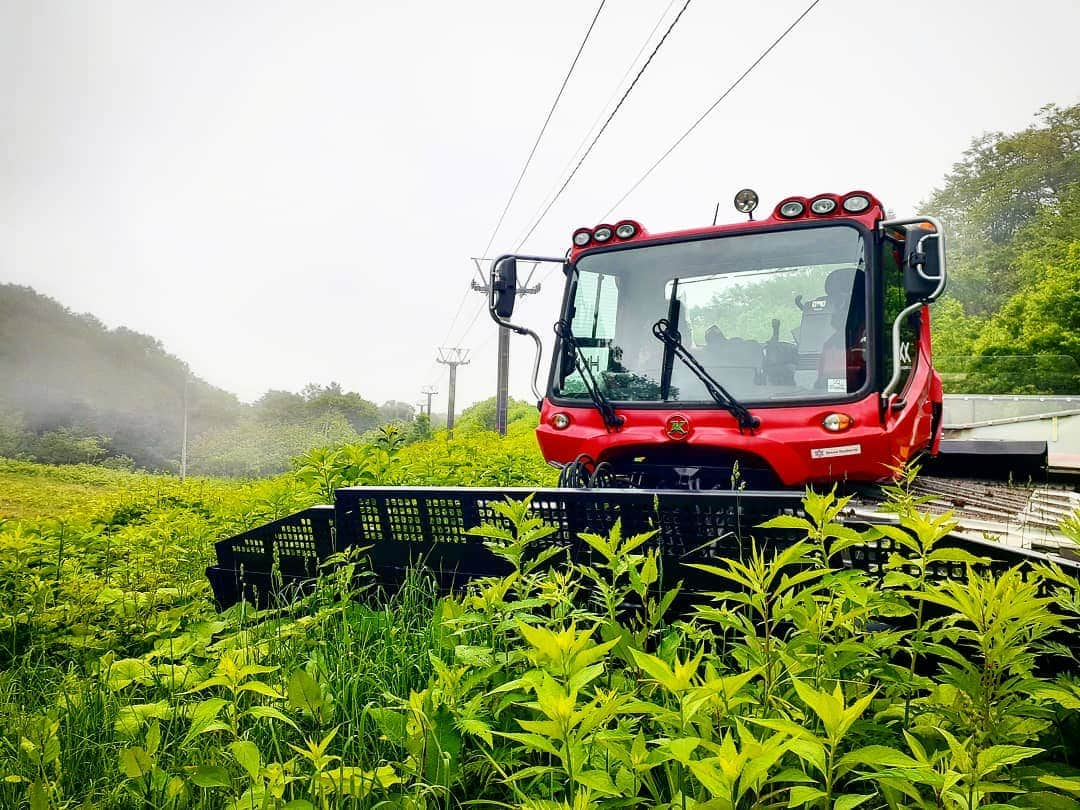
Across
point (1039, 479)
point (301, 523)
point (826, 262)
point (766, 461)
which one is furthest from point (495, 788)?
point (1039, 479)

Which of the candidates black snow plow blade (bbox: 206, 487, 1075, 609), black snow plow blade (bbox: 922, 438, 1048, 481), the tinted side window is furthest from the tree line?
black snow plow blade (bbox: 206, 487, 1075, 609)

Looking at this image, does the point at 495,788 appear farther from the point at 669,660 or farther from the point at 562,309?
the point at 562,309

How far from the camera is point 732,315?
4367mm

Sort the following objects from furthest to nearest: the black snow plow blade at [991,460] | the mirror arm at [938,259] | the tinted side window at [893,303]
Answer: the black snow plow blade at [991,460]
the tinted side window at [893,303]
the mirror arm at [938,259]

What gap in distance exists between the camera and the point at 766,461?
3814mm

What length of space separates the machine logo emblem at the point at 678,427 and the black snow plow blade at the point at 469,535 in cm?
162

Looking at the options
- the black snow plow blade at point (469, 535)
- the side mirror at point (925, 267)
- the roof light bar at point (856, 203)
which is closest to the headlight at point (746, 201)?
the roof light bar at point (856, 203)

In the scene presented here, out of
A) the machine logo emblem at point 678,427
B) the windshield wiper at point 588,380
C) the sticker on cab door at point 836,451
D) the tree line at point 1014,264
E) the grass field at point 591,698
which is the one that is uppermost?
the tree line at point 1014,264

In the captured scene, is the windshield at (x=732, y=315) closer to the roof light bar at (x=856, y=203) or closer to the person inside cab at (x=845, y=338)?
the person inside cab at (x=845, y=338)

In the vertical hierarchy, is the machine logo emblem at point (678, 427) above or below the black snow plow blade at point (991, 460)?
above

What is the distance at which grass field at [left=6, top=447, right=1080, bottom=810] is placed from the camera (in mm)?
1213

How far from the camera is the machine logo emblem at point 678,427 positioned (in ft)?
13.0

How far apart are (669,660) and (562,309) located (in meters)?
3.33

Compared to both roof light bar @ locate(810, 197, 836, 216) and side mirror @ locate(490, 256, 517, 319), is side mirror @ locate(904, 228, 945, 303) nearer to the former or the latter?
roof light bar @ locate(810, 197, 836, 216)
